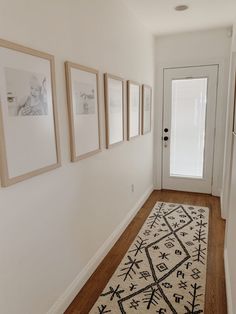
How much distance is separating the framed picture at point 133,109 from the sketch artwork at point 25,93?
1571mm

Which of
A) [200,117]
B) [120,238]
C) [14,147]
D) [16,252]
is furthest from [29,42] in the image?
[200,117]

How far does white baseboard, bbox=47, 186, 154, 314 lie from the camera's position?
70.4 inches

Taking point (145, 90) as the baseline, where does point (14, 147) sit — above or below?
below

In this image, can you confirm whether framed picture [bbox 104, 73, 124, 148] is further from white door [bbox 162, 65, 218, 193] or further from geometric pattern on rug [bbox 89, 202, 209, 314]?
white door [bbox 162, 65, 218, 193]

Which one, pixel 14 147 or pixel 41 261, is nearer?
pixel 14 147

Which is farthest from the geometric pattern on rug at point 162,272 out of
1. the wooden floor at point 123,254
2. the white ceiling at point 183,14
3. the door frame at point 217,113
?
the white ceiling at point 183,14

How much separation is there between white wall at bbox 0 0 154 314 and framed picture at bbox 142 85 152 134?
2.37 ft

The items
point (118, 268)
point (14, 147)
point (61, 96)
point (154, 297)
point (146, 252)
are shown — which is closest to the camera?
point (14, 147)

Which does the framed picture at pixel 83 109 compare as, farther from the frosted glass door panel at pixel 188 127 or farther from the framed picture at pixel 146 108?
the frosted glass door panel at pixel 188 127

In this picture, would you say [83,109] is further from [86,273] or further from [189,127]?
[189,127]

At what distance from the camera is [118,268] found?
2.31m

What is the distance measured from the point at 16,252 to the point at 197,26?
3655 millimetres

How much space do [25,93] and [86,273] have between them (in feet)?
5.16

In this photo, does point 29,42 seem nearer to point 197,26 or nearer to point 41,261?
point 41,261
